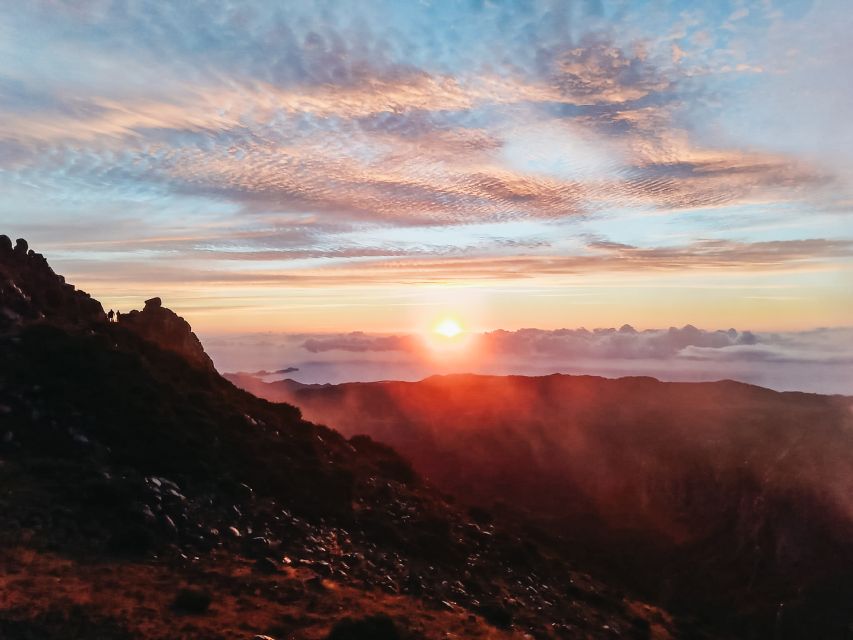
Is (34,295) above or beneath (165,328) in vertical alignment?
above

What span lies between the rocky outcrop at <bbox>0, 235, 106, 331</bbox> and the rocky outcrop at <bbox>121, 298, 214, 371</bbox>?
11.4ft

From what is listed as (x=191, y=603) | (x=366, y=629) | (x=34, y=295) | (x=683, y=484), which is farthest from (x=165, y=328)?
(x=683, y=484)

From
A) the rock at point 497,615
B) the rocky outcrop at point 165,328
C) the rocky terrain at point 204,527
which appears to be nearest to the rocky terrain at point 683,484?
the rocky terrain at point 204,527

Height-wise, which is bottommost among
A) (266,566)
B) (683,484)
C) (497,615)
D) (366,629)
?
(683,484)

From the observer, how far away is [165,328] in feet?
192

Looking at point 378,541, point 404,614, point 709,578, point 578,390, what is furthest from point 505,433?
point 404,614

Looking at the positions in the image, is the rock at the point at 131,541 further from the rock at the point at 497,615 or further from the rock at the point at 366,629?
the rock at the point at 497,615

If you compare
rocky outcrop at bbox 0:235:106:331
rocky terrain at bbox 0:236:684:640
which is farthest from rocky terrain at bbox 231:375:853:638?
rocky outcrop at bbox 0:235:106:331

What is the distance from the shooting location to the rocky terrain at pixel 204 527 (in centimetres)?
1895

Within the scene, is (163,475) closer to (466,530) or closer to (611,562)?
(466,530)

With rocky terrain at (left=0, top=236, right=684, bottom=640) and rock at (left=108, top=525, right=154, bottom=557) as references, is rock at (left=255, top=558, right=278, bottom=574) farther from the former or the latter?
rock at (left=108, top=525, right=154, bottom=557)

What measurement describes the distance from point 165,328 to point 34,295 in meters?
13.0

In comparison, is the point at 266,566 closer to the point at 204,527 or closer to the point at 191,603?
the point at 204,527

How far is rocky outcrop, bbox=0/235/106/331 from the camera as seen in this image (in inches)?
1690
